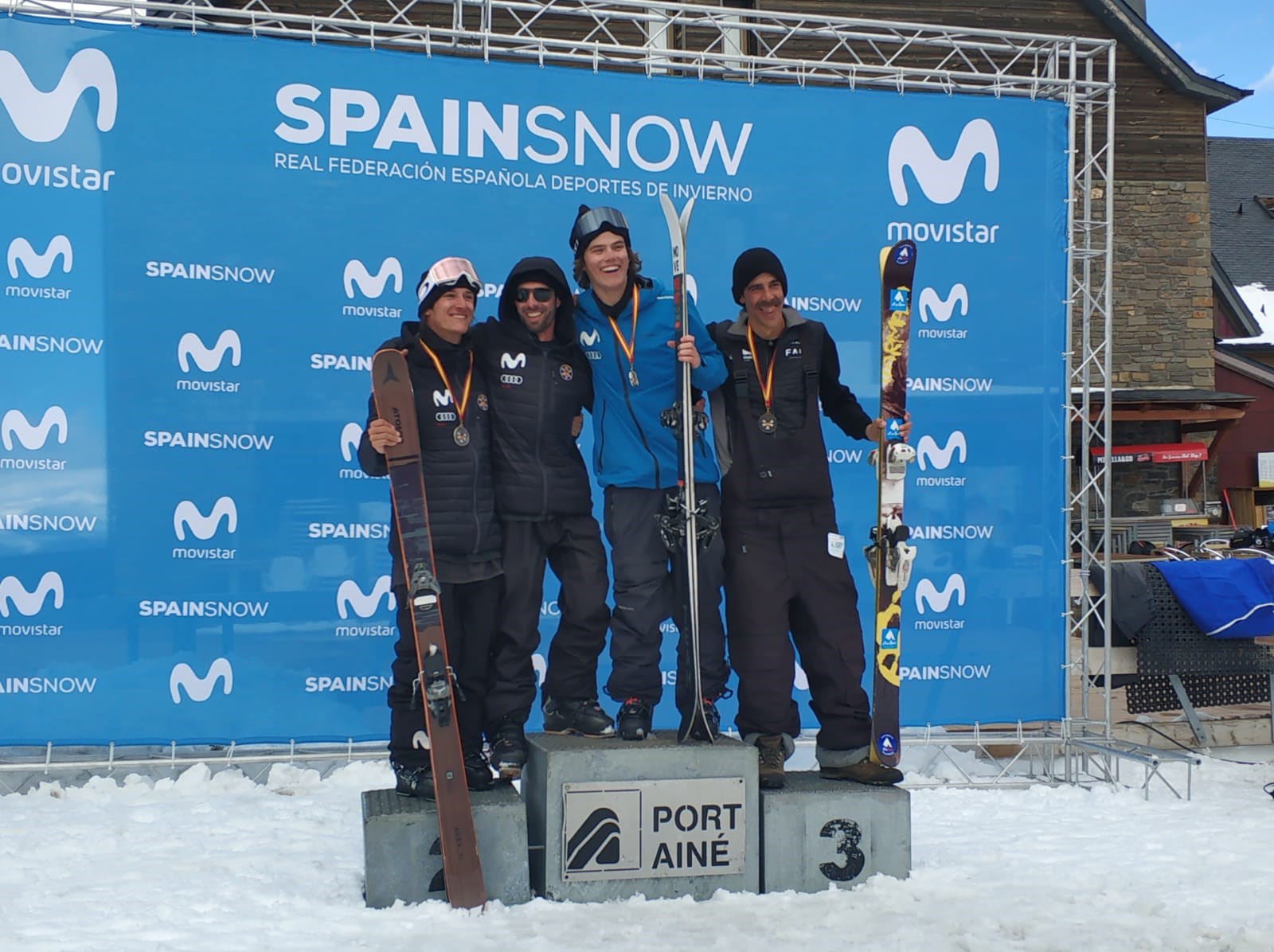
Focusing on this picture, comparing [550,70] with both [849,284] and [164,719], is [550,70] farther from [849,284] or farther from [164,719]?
[164,719]

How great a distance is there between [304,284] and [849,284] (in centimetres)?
261

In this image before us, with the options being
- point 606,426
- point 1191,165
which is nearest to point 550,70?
point 606,426

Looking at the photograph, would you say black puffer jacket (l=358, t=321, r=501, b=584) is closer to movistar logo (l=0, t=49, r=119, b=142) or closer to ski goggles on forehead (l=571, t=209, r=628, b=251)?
ski goggles on forehead (l=571, t=209, r=628, b=251)

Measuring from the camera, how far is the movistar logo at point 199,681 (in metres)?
4.97

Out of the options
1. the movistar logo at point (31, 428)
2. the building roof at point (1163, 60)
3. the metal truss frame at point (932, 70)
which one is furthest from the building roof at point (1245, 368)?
the movistar logo at point (31, 428)

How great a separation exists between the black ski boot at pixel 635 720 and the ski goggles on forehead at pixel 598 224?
5.00ft

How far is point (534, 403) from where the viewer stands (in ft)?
12.2

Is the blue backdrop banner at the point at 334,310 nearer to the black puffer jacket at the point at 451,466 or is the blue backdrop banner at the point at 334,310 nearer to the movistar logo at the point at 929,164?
the movistar logo at the point at 929,164

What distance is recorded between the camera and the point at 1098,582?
595 centimetres

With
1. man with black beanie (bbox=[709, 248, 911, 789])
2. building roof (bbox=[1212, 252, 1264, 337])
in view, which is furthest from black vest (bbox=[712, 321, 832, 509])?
building roof (bbox=[1212, 252, 1264, 337])

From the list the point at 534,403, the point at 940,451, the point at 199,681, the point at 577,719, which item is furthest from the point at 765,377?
the point at 199,681

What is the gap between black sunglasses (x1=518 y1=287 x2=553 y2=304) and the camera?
3701 mm

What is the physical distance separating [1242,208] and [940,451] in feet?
86.4

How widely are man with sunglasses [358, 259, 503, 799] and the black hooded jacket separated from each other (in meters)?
0.05
